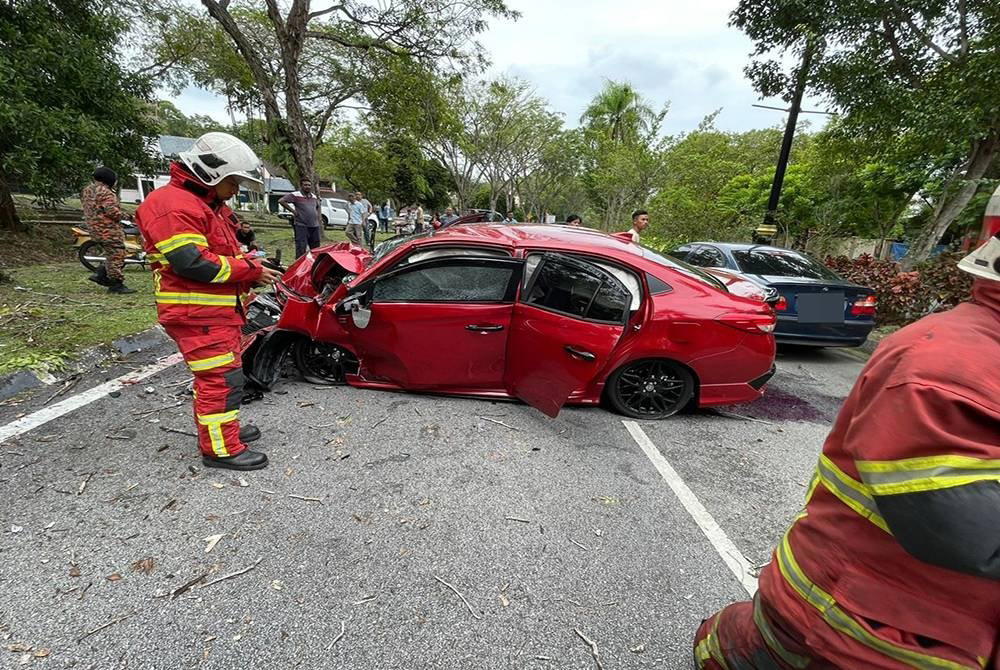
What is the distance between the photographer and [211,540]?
2.06 metres

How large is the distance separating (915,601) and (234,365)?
2.81m

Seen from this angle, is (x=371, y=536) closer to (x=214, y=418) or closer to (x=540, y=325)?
(x=214, y=418)

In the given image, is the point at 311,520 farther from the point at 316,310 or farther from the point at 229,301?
the point at 316,310

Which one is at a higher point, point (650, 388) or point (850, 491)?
point (850, 491)

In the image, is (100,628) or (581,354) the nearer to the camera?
(100,628)

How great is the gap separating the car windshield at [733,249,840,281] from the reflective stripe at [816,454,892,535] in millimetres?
4892

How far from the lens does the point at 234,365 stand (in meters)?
2.48

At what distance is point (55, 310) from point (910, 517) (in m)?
6.62

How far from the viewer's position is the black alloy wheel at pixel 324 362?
3.62 meters

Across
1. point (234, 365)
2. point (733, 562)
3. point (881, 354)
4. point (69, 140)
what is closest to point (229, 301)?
point (234, 365)

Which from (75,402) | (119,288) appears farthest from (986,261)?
(119,288)

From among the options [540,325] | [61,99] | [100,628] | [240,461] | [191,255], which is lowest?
[100,628]

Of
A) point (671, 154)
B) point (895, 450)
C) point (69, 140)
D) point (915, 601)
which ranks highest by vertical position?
point (671, 154)

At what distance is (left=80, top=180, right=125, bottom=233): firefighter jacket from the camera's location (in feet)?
20.1
